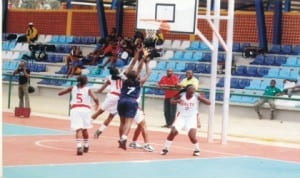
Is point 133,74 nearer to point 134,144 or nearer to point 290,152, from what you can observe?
point 134,144

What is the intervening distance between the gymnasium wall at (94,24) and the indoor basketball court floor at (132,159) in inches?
599

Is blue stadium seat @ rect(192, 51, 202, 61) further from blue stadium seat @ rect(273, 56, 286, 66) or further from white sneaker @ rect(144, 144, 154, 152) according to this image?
white sneaker @ rect(144, 144, 154, 152)

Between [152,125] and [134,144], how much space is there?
7015 millimetres

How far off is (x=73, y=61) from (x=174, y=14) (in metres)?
19.0

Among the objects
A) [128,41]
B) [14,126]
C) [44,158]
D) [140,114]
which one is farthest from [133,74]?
[128,41]

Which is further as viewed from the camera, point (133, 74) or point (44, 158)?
point (133, 74)

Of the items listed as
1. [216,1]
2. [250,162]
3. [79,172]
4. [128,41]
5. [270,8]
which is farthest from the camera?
[270,8]

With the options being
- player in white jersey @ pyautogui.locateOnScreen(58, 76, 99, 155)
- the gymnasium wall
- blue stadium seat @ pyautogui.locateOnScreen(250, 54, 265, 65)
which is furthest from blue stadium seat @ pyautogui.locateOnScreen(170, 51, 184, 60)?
player in white jersey @ pyautogui.locateOnScreen(58, 76, 99, 155)

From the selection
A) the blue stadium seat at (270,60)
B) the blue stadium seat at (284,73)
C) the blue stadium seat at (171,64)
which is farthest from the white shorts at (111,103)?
the blue stadium seat at (171,64)

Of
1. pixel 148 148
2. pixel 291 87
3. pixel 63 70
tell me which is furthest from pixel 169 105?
pixel 63 70

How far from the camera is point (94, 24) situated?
44.6m

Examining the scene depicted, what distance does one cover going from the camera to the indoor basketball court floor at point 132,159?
14148mm

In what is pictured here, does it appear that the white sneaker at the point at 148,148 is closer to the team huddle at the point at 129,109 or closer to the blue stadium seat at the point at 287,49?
the team huddle at the point at 129,109

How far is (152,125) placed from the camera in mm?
25344
